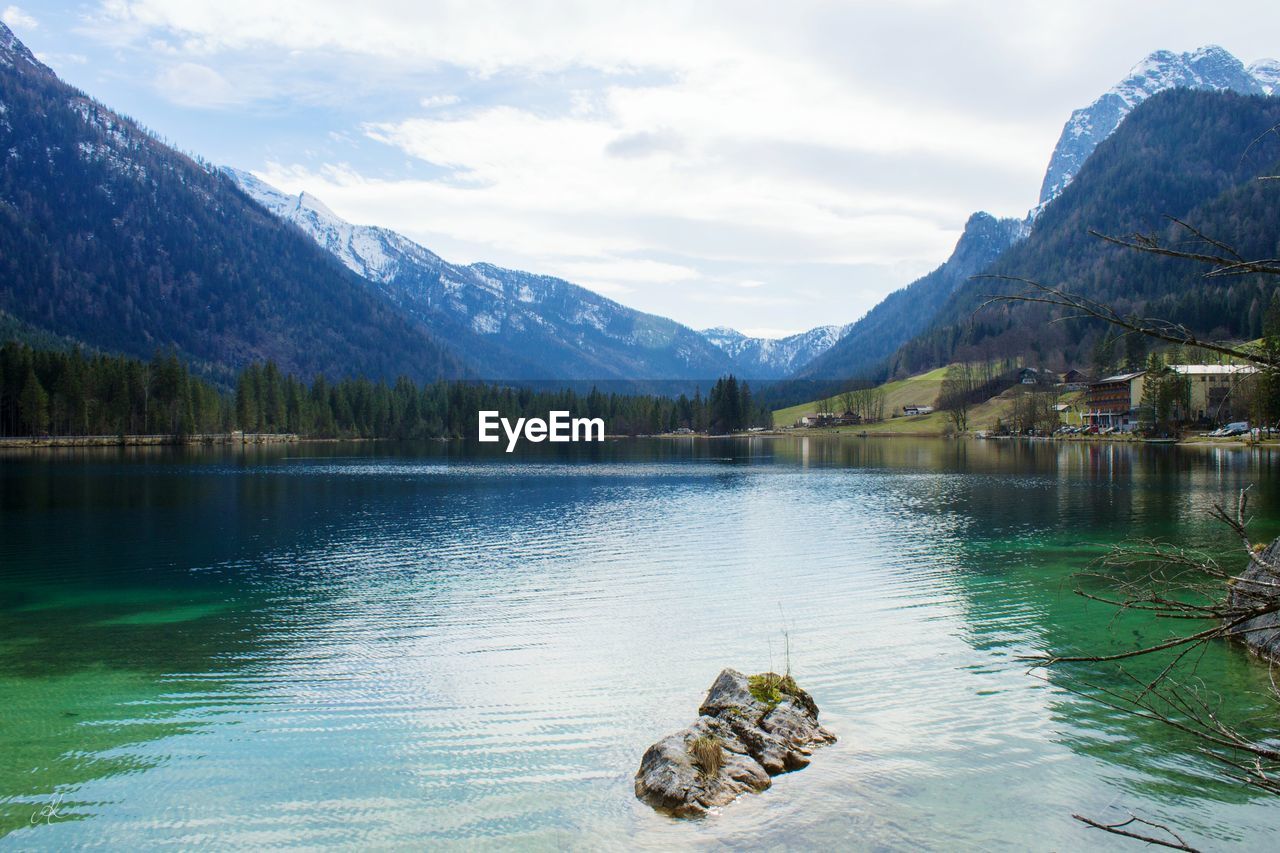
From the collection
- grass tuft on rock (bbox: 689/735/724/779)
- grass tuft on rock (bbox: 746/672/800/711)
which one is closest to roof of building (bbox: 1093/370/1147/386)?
grass tuft on rock (bbox: 746/672/800/711)

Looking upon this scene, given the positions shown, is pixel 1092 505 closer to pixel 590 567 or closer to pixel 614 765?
pixel 590 567

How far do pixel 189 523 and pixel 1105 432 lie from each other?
173648 millimetres

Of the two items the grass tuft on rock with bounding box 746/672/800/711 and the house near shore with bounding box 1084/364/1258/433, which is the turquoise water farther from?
the house near shore with bounding box 1084/364/1258/433

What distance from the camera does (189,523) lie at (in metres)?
50.7

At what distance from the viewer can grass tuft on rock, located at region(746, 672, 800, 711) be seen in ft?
56.6


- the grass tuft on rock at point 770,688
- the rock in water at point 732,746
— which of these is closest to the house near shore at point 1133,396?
the grass tuft on rock at point 770,688

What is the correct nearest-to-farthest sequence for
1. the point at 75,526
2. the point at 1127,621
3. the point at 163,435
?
the point at 1127,621
the point at 75,526
the point at 163,435

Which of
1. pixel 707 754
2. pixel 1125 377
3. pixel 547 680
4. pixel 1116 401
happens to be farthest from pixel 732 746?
pixel 1116 401

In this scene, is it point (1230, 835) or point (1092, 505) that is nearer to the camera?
point (1230, 835)

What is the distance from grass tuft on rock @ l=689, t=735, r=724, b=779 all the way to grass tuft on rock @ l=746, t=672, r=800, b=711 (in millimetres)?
2199

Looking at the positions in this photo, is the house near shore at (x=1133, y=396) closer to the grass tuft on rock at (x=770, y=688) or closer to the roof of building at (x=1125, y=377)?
the roof of building at (x=1125, y=377)

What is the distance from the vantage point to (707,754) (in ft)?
48.6

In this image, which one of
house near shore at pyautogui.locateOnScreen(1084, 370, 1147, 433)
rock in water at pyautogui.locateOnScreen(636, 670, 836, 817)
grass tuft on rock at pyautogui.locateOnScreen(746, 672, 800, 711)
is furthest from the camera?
house near shore at pyautogui.locateOnScreen(1084, 370, 1147, 433)

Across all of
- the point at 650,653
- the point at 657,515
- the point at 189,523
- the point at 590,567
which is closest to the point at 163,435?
the point at 189,523
